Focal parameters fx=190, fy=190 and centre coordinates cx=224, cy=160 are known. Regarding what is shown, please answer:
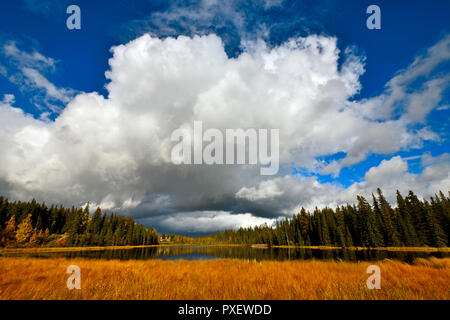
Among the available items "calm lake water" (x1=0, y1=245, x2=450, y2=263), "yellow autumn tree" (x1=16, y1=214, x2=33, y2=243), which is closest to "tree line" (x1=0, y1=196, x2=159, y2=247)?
"yellow autumn tree" (x1=16, y1=214, x2=33, y2=243)

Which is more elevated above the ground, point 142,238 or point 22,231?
point 22,231

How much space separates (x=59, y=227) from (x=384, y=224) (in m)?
167

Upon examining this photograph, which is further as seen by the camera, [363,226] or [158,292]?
[363,226]

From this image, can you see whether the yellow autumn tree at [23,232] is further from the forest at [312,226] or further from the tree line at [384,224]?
the tree line at [384,224]

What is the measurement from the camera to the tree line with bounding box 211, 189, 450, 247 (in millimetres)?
61831

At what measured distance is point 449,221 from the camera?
6078 cm

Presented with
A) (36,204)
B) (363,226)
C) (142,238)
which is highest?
(36,204)

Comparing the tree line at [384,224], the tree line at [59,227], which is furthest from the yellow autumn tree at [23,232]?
the tree line at [384,224]

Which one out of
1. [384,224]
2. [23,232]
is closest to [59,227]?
[23,232]

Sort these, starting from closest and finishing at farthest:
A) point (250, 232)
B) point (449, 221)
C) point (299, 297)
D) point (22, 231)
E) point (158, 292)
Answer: point (299, 297)
point (158, 292)
point (449, 221)
point (22, 231)
point (250, 232)

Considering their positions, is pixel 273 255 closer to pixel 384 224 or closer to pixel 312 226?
pixel 384 224
